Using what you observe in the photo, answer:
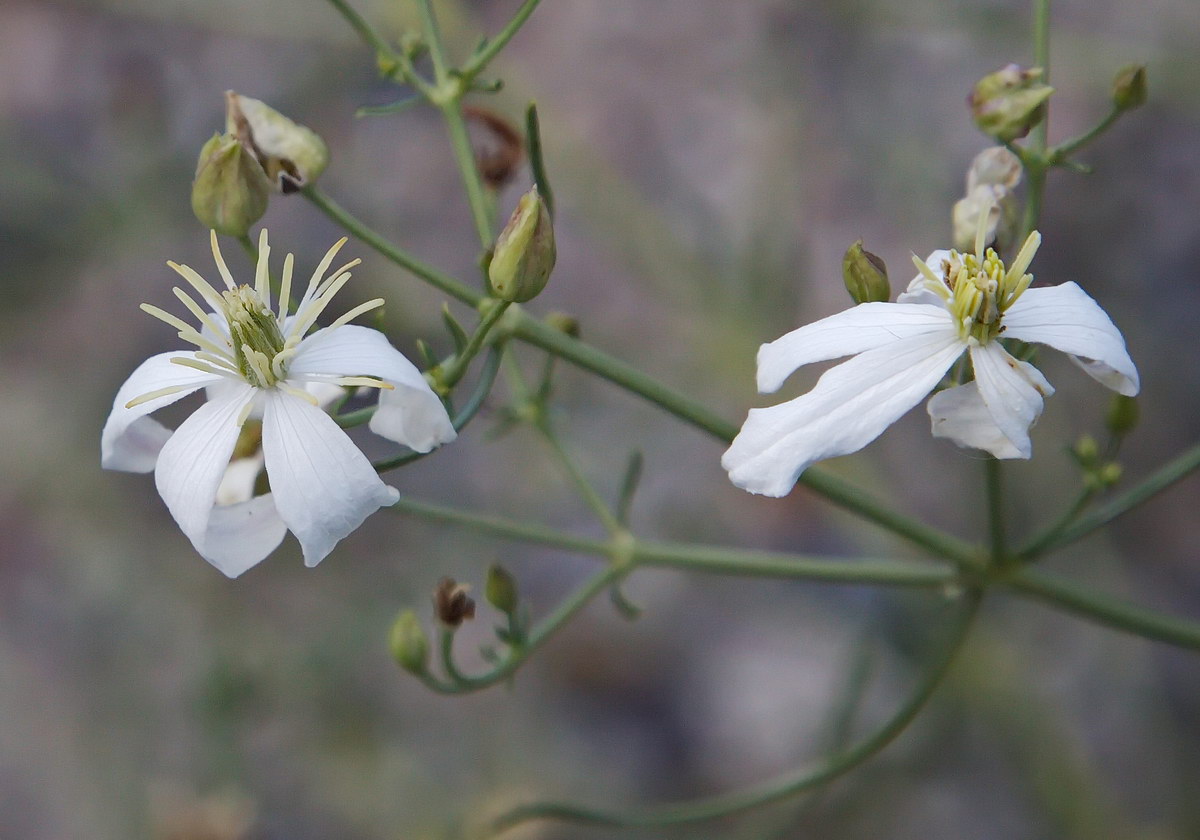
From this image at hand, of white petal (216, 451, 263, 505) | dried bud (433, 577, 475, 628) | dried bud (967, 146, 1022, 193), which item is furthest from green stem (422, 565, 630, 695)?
dried bud (967, 146, 1022, 193)

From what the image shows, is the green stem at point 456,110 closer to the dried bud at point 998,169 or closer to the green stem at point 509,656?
the green stem at point 509,656

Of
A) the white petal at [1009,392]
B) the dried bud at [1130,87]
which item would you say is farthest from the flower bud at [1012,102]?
the white petal at [1009,392]

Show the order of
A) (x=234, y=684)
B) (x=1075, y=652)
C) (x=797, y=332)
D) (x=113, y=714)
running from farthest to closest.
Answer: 1. (x=113, y=714)
2. (x=1075, y=652)
3. (x=234, y=684)
4. (x=797, y=332)

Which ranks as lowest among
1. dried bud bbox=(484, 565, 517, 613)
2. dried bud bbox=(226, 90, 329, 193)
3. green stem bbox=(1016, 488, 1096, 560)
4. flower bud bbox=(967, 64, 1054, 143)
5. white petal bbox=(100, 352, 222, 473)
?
white petal bbox=(100, 352, 222, 473)

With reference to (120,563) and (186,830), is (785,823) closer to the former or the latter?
(186,830)

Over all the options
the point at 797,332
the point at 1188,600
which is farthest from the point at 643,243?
the point at 797,332

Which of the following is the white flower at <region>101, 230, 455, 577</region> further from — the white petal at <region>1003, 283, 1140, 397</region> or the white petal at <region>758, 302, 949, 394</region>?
the white petal at <region>1003, 283, 1140, 397</region>

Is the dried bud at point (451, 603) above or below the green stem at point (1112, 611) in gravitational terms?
below
